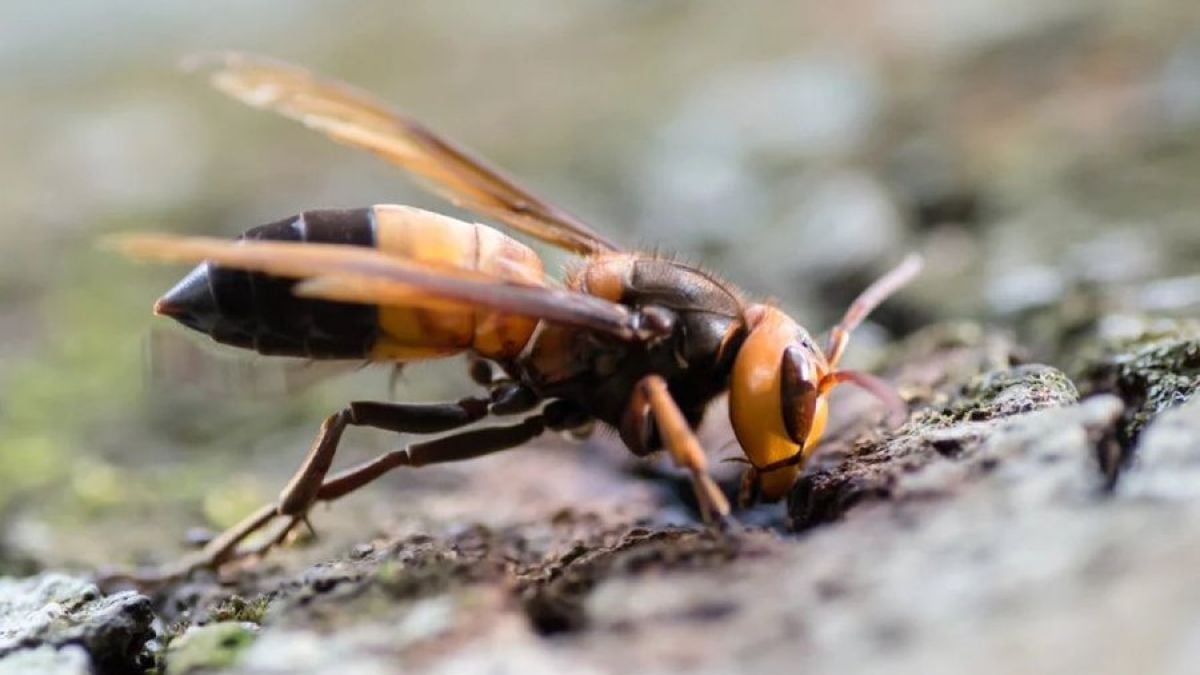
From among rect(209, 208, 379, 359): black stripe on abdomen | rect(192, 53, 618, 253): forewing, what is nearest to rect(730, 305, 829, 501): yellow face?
rect(192, 53, 618, 253): forewing

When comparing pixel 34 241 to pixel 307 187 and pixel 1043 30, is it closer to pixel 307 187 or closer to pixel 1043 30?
pixel 307 187

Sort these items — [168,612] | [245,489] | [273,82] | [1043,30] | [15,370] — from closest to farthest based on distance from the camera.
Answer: [168,612] < [273,82] < [245,489] < [15,370] < [1043,30]

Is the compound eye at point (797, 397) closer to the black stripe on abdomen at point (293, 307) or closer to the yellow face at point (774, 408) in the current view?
the yellow face at point (774, 408)

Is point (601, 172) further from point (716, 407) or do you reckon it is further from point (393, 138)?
point (393, 138)

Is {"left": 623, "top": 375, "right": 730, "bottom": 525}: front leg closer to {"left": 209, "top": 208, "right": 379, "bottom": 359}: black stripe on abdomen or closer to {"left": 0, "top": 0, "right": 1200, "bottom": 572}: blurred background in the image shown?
{"left": 209, "top": 208, "right": 379, "bottom": 359}: black stripe on abdomen

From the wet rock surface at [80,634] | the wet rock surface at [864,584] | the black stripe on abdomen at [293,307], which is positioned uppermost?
the black stripe on abdomen at [293,307]

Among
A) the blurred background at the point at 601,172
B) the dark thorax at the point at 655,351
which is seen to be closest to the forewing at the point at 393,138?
the blurred background at the point at 601,172

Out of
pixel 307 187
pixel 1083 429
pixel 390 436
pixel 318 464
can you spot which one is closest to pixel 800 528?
pixel 1083 429
